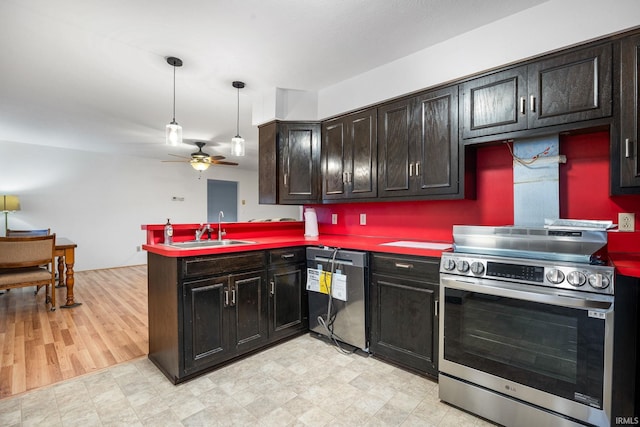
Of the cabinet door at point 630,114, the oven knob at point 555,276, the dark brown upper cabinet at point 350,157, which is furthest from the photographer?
the dark brown upper cabinet at point 350,157

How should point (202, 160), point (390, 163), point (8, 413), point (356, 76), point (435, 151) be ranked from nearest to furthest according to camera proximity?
point (8, 413), point (435, 151), point (390, 163), point (356, 76), point (202, 160)

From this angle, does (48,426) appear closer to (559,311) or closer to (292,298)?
(292,298)

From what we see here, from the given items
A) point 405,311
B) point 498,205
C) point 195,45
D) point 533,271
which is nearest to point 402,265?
point 405,311

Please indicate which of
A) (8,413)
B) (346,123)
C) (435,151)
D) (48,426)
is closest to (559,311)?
→ (435,151)

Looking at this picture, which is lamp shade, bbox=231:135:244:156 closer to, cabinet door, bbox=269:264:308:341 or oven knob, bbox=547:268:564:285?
cabinet door, bbox=269:264:308:341

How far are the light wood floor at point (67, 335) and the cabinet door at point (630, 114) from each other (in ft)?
11.9

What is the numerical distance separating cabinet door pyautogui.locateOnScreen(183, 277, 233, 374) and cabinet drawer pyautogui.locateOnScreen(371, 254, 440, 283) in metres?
1.18

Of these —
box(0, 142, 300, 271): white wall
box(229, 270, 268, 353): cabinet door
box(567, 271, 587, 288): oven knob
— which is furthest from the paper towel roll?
box(0, 142, 300, 271): white wall

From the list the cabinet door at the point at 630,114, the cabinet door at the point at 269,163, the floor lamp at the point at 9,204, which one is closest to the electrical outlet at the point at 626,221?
the cabinet door at the point at 630,114

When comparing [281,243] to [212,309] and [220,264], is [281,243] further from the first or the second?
[212,309]

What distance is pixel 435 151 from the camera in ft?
7.64

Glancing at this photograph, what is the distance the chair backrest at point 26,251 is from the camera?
334cm

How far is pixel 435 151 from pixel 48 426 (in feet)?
9.86

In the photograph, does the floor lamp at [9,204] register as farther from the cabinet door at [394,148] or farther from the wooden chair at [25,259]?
the cabinet door at [394,148]
